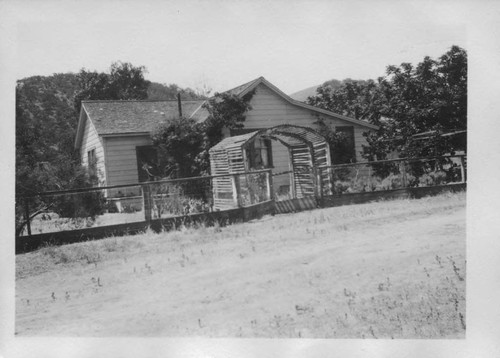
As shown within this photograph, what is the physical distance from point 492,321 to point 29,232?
6.41 metres

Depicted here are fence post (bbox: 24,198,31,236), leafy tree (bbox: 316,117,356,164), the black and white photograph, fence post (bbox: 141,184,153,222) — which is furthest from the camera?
leafy tree (bbox: 316,117,356,164)

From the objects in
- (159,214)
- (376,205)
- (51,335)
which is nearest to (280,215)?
(376,205)

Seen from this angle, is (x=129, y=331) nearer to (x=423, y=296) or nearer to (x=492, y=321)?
(x=423, y=296)

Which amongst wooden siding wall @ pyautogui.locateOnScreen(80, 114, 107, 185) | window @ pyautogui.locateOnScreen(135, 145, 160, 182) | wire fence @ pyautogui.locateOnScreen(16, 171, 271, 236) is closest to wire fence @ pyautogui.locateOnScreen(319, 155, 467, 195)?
wire fence @ pyautogui.locateOnScreen(16, 171, 271, 236)

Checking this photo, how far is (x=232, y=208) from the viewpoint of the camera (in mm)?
7340

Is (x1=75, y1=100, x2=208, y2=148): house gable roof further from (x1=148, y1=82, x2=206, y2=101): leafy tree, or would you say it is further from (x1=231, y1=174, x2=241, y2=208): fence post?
(x1=231, y1=174, x2=241, y2=208): fence post

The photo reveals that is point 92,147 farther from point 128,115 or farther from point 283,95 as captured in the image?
point 283,95

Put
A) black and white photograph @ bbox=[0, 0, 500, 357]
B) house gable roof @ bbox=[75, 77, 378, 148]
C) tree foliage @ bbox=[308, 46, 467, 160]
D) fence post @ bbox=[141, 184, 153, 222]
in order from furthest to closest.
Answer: fence post @ bbox=[141, 184, 153, 222]
house gable roof @ bbox=[75, 77, 378, 148]
tree foliage @ bbox=[308, 46, 467, 160]
black and white photograph @ bbox=[0, 0, 500, 357]

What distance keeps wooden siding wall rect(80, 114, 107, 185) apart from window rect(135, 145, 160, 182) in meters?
0.64

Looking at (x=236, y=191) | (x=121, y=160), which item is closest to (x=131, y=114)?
(x=121, y=160)

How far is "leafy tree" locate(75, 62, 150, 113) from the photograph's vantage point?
514 centimetres

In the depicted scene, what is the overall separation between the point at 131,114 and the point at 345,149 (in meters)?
4.55

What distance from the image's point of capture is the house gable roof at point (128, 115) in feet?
20.1

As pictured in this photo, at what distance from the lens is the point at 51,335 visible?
4160 millimetres
